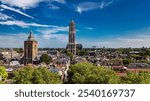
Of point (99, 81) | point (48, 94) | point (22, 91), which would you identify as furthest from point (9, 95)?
point (99, 81)

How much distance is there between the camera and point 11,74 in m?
10.4

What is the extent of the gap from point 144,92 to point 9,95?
74 centimetres

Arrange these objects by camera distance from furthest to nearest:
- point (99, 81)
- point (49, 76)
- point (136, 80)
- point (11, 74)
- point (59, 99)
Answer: point (11, 74), point (49, 76), point (136, 80), point (99, 81), point (59, 99)

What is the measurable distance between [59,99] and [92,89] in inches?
7.4

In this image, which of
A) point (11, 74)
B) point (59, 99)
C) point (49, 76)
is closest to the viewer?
point (59, 99)

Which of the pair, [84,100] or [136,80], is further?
[136,80]

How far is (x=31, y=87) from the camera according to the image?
1572 millimetres

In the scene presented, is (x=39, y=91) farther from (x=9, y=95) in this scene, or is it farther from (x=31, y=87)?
(x=9, y=95)

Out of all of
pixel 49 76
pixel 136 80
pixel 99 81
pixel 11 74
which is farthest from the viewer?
pixel 11 74

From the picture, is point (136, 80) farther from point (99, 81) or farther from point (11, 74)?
point (11, 74)

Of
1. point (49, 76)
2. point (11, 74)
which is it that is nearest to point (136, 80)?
point (49, 76)

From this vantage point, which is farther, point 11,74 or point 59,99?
point 11,74

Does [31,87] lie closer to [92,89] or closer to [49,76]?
[92,89]

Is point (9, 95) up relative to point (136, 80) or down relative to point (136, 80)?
up
